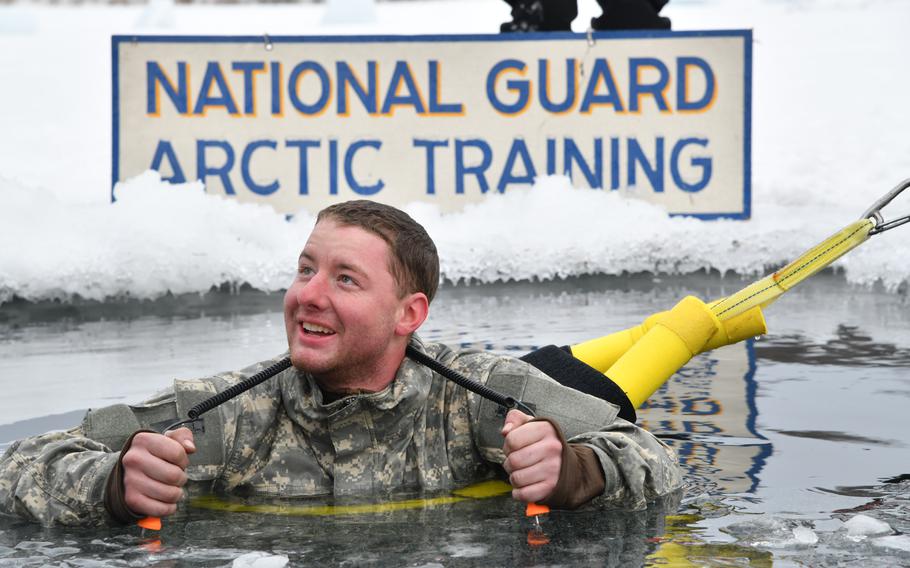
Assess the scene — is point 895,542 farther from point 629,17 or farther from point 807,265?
point 629,17

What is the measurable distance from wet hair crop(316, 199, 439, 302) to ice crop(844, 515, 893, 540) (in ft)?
3.81

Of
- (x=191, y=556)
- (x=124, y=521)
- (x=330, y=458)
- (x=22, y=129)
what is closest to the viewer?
(x=191, y=556)

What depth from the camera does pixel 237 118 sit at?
30.5 feet

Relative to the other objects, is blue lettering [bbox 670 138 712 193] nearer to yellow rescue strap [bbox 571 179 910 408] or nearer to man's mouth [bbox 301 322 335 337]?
yellow rescue strap [bbox 571 179 910 408]

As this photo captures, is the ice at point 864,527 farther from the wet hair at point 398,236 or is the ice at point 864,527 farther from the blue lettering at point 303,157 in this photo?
the blue lettering at point 303,157

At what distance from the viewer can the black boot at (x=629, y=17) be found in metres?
9.90

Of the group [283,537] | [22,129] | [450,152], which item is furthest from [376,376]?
[22,129]

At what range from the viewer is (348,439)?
12.8 feet

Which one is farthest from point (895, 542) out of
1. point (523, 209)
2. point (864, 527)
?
A: point (523, 209)

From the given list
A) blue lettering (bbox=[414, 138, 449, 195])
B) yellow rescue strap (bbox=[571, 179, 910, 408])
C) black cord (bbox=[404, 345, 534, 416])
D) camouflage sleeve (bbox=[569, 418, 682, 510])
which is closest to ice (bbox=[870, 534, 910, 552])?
camouflage sleeve (bbox=[569, 418, 682, 510])

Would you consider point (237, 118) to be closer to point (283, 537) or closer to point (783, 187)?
point (783, 187)

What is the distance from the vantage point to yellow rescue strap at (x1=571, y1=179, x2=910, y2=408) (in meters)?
4.84

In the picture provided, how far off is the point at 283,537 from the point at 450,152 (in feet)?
19.1

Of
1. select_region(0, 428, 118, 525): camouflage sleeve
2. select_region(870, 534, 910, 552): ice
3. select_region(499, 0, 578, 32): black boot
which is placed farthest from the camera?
select_region(499, 0, 578, 32): black boot
